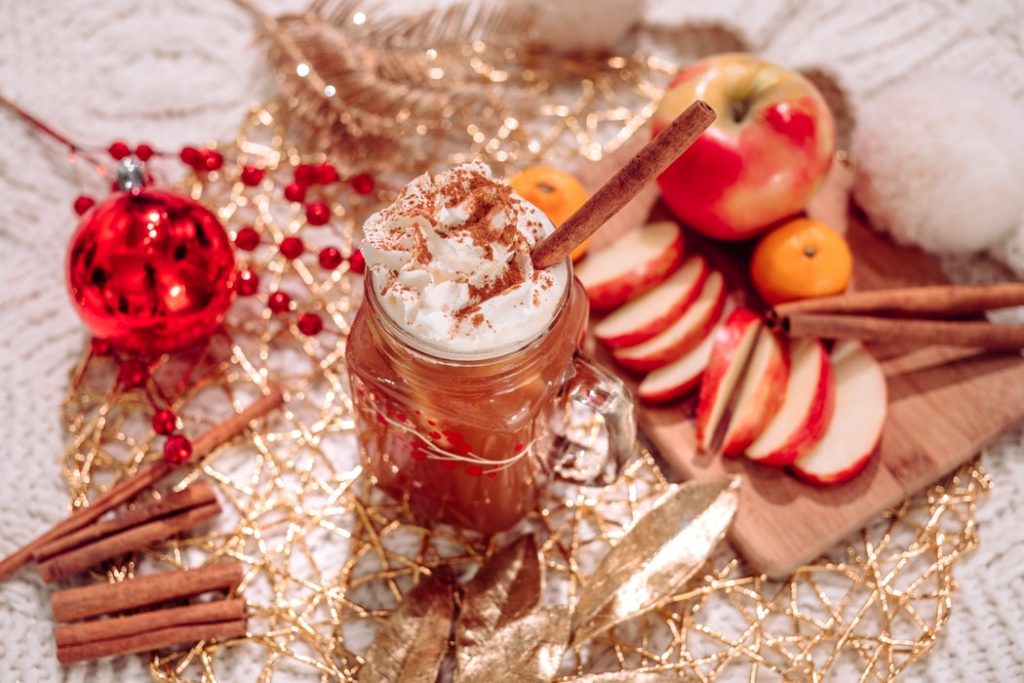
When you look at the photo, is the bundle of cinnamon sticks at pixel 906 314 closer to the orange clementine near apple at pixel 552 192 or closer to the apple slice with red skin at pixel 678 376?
the apple slice with red skin at pixel 678 376

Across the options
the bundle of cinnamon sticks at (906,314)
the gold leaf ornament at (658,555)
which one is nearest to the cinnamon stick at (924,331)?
the bundle of cinnamon sticks at (906,314)

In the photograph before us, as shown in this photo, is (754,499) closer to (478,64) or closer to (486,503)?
(486,503)

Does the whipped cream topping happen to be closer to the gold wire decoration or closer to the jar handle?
the jar handle

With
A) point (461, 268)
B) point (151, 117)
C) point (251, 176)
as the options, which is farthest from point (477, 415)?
point (151, 117)

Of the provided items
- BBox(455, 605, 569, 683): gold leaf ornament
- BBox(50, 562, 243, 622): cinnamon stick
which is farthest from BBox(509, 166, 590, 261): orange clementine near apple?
BBox(50, 562, 243, 622): cinnamon stick

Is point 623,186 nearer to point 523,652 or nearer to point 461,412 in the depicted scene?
point 461,412

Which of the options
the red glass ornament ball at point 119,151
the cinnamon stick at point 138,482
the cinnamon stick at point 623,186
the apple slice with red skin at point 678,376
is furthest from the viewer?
the red glass ornament ball at point 119,151

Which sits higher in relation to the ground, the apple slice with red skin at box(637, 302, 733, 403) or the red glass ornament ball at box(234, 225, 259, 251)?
the red glass ornament ball at box(234, 225, 259, 251)
